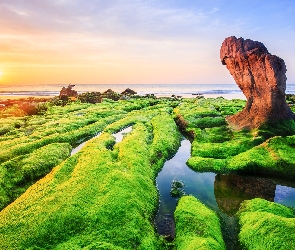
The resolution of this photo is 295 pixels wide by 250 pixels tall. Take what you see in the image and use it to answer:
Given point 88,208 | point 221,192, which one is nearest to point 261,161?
point 221,192

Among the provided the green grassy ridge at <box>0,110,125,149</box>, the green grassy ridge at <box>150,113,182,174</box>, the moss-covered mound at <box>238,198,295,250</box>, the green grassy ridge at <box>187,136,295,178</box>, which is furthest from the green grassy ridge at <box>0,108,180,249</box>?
the green grassy ridge at <box>0,110,125,149</box>

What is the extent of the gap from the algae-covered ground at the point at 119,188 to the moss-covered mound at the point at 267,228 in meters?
0.05

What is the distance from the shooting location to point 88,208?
15.5 metres

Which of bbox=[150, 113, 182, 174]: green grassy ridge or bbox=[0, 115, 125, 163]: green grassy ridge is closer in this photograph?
bbox=[0, 115, 125, 163]: green grassy ridge

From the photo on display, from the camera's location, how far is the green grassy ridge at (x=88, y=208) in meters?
13.2

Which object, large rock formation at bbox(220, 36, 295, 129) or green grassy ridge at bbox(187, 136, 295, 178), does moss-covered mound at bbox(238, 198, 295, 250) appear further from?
large rock formation at bbox(220, 36, 295, 129)

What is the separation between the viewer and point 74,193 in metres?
16.9

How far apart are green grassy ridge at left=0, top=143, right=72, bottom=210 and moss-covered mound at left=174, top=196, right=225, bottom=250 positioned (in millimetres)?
11536

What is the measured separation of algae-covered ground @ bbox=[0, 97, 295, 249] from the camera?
13.4 meters

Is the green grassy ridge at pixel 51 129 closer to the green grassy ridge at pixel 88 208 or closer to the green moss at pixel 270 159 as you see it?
the green grassy ridge at pixel 88 208

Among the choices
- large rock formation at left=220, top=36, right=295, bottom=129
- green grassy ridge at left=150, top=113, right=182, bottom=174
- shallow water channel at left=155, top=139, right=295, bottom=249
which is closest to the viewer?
shallow water channel at left=155, top=139, right=295, bottom=249

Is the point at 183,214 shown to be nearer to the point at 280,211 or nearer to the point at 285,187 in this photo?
the point at 280,211

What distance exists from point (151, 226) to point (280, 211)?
795 centimetres

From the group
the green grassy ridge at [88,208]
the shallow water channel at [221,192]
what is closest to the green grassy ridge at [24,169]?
the green grassy ridge at [88,208]
